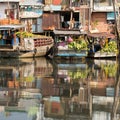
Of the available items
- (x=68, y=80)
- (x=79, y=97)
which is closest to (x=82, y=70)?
(x=68, y=80)

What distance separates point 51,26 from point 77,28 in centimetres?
210

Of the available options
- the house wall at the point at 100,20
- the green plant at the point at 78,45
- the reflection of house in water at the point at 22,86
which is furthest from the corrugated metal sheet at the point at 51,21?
the reflection of house in water at the point at 22,86

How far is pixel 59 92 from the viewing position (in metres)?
18.0

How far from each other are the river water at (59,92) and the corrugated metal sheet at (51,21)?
9035 mm

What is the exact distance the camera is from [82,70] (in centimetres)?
2530

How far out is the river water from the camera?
14.2 meters

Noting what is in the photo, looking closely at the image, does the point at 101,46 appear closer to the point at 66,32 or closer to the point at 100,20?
the point at 66,32

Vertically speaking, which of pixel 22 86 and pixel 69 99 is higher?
pixel 69 99

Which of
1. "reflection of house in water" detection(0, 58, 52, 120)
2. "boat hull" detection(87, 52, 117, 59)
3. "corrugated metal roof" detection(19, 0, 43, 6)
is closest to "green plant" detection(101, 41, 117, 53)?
"boat hull" detection(87, 52, 117, 59)

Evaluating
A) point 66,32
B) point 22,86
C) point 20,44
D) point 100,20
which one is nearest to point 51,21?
point 66,32

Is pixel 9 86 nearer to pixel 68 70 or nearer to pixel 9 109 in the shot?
pixel 9 109

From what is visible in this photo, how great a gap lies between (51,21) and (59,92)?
1991 centimetres

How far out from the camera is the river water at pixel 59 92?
14.2 metres

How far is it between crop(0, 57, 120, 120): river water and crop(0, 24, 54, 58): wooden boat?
3782 millimetres
